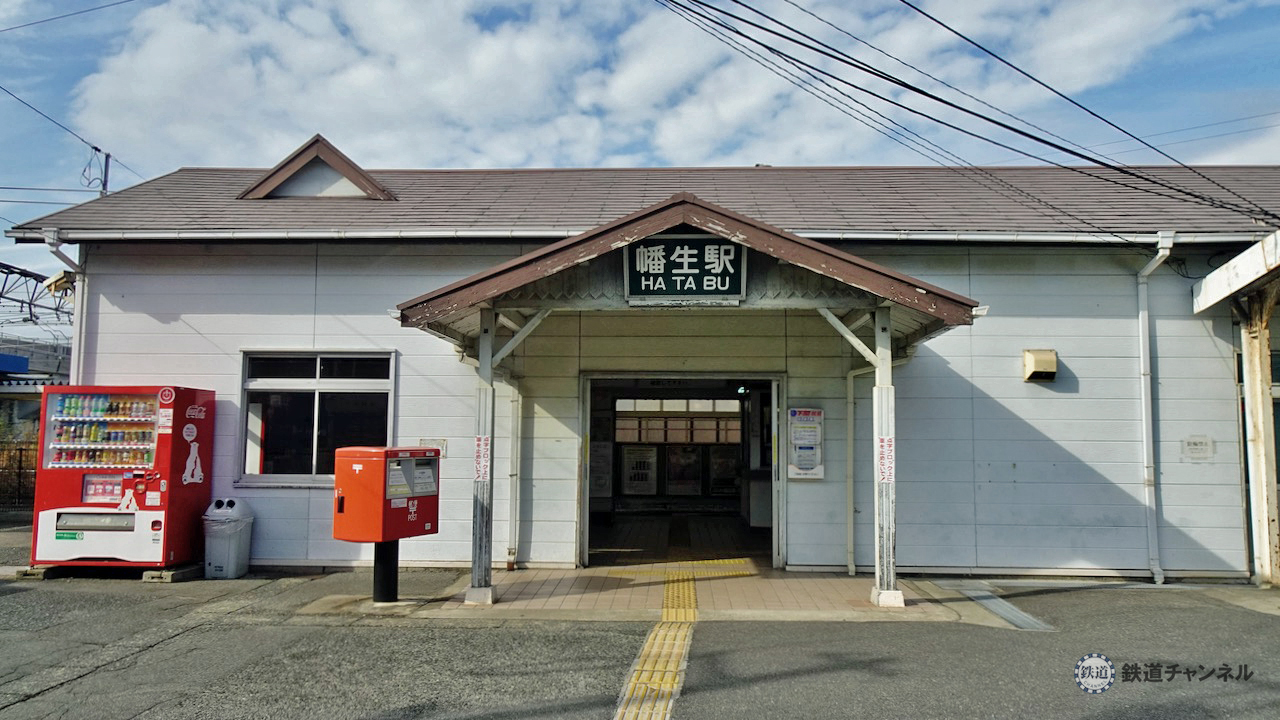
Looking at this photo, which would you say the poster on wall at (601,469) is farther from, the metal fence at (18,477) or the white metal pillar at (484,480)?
the metal fence at (18,477)

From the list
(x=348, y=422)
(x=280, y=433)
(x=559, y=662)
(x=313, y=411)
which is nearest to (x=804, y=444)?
(x=559, y=662)

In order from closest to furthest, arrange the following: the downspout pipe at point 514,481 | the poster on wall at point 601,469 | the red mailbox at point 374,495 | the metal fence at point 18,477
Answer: the red mailbox at point 374,495
the downspout pipe at point 514,481
the poster on wall at point 601,469
the metal fence at point 18,477

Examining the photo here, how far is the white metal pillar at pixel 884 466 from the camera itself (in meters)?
7.03

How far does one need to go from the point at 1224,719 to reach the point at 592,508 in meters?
9.20

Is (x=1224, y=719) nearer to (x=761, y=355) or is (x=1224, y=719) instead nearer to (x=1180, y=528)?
(x=1180, y=528)

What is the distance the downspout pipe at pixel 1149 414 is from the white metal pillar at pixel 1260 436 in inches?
39.1

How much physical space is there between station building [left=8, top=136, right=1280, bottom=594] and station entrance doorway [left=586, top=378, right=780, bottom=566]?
8.69 feet

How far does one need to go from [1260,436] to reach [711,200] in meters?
6.78

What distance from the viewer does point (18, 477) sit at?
46.6 ft

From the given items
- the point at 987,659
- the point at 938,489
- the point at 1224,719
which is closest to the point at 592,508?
the point at 938,489

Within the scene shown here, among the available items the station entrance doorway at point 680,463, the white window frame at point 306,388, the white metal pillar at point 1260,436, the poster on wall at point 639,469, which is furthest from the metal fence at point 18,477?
the white metal pillar at point 1260,436

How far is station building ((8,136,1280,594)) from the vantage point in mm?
8633

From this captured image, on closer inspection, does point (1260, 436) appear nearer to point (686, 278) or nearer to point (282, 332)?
point (686, 278)

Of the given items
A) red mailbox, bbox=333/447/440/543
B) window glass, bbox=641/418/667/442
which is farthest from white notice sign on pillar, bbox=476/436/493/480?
window glass, bbox=641/418/667/442
